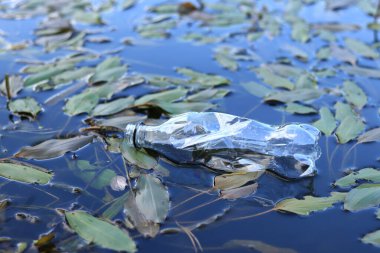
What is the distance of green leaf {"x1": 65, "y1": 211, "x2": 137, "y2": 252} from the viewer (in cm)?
88

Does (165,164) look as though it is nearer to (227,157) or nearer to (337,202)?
(227,157)

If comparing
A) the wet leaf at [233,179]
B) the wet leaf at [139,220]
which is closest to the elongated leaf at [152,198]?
the wet leaf at [139,220]

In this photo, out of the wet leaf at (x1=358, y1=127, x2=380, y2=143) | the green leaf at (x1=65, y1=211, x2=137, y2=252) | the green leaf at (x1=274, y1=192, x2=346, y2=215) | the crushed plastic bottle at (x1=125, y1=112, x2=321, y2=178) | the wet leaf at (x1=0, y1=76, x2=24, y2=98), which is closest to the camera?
the green leaf at (x1=65, y1=211, x2=137, y2=252)

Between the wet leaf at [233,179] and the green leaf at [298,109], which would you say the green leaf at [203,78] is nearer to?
the green leaf at [298,109]

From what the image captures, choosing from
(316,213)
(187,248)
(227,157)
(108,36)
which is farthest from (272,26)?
(187,248)

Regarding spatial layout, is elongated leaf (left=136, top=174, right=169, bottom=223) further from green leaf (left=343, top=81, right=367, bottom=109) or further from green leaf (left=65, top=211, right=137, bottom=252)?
green leaf (left=343, top=81, right=367, bottom=109)

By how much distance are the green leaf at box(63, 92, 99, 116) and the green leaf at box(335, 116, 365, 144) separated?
0.65 meters

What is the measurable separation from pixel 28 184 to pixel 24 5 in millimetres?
1315

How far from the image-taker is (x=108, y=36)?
186 cm

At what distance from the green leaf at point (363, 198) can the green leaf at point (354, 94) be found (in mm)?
429

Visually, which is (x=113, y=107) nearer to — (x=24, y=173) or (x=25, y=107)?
(x=25, y=107)

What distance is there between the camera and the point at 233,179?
1.05 m

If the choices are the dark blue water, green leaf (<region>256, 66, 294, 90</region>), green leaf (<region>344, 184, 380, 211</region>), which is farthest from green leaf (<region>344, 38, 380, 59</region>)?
green leaf (<region>344, 184, 380, 211</region>)

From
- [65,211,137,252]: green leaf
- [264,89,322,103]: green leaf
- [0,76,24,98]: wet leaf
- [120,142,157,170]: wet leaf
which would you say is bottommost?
[264,89,322,103]: green leaf
